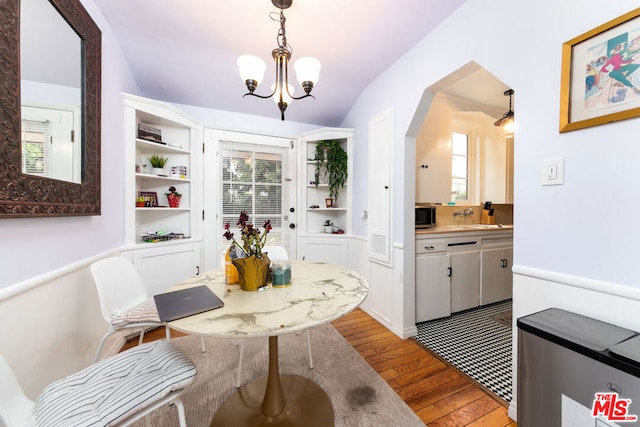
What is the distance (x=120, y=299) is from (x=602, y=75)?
2.76 meters

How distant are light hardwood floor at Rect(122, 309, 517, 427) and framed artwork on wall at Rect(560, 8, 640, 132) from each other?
1.59 metres

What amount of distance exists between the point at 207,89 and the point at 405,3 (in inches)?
81.8

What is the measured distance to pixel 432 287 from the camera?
94.0 inches

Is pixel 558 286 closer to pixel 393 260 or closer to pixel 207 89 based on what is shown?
pixel 393 260

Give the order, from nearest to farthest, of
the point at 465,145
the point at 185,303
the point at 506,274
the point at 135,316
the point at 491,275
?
A: the point at 185,303 → the point at 135,316 → the point at 491,275 → the point at 506,274 → the point at 465,145

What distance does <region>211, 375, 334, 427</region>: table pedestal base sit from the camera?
1265mm

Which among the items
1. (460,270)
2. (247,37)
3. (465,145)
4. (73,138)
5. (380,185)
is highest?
(247,37)

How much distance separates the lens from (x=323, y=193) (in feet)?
11.2

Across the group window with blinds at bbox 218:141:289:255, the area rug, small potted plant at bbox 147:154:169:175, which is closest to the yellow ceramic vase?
the area rug

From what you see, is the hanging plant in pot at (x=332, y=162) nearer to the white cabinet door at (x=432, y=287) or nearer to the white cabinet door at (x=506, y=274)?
the white cabinet door at (x=432, y=287)

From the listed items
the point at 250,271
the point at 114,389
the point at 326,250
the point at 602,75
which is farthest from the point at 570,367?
the point at 326,250

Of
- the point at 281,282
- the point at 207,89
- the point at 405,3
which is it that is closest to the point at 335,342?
the point at 281,282

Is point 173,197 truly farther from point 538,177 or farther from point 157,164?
point 538,177

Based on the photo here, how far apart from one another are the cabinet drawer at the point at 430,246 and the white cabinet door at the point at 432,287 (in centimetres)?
6
